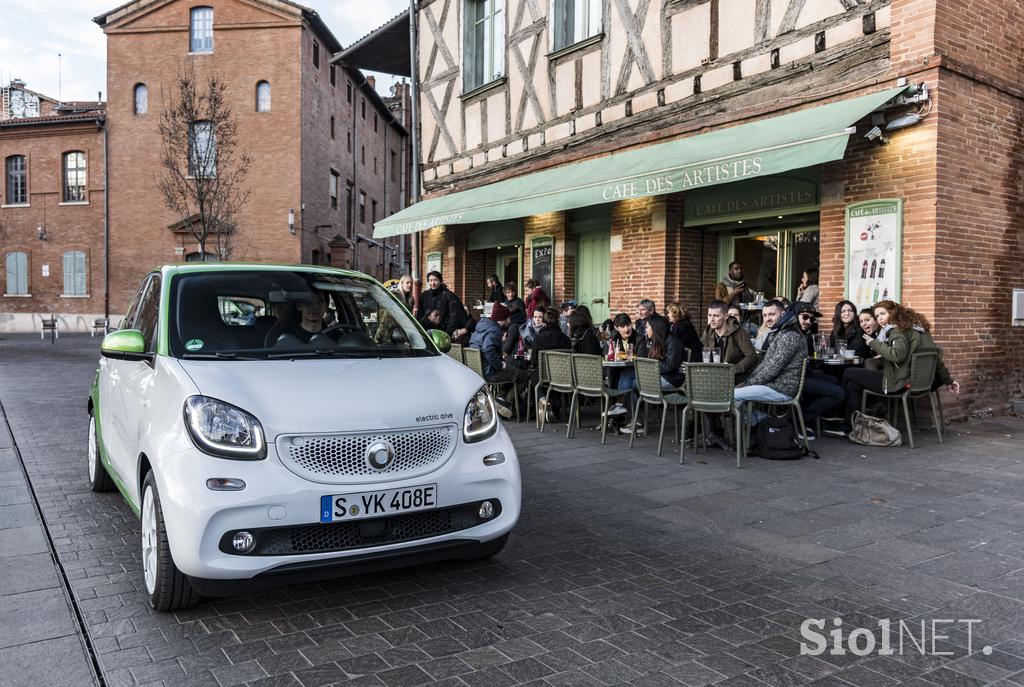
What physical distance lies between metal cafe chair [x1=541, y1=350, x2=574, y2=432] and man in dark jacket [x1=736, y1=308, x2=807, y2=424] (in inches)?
78.5

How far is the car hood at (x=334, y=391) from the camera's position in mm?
3535

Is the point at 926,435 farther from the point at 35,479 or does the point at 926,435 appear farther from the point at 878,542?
the point at 35,479

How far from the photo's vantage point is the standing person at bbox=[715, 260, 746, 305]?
11391 mm

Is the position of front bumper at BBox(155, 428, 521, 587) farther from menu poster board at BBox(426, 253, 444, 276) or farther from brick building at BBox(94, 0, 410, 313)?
brick building at BBox(94, 0, 410, 313)

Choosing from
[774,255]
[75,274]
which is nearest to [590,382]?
[774,255]

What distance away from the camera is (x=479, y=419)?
4.02 meters

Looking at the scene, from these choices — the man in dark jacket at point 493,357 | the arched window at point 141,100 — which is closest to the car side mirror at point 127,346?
→ the man in dark jacket at point 493,357

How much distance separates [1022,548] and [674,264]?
8.20m

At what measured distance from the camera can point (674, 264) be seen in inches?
494

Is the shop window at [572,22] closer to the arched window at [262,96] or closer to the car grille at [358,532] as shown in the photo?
the car grille at [358,532]

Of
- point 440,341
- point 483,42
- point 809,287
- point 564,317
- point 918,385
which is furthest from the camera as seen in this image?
point 483,42

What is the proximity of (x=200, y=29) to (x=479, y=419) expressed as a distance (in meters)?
34.2

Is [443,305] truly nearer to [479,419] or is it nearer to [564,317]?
[564,317]

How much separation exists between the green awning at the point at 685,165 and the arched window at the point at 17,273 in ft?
95.8
